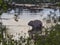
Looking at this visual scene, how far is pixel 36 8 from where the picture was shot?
3.86 metres

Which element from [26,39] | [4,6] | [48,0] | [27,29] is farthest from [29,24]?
[4,6]

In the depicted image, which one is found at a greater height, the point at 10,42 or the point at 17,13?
the point at 17,13

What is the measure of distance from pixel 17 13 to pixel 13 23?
0.90 feet

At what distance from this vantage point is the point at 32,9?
12.6 ft

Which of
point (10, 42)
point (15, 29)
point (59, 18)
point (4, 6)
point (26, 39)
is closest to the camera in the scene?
point (4, 6)

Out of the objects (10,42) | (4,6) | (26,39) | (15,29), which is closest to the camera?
(4,6)

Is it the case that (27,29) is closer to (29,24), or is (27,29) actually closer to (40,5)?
(29,24)

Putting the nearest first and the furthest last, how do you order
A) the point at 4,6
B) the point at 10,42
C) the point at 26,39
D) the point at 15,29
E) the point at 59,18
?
the point at 4,6 < the point at 10,42 < the point at 26,39 < the point at 59,18 < the point at 15,29

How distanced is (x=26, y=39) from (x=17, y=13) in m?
0.86

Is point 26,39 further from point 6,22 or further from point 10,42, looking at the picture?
point 6,22

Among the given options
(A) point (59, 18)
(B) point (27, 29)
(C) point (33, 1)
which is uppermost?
(C) point (33, 1)

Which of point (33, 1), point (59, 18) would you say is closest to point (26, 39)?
point (59, 18)

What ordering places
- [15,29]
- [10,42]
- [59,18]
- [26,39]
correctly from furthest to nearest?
[15,29] < [59,18] < [26,39] < [10,42]

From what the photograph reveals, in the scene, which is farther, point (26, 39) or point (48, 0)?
point (48, 0)
